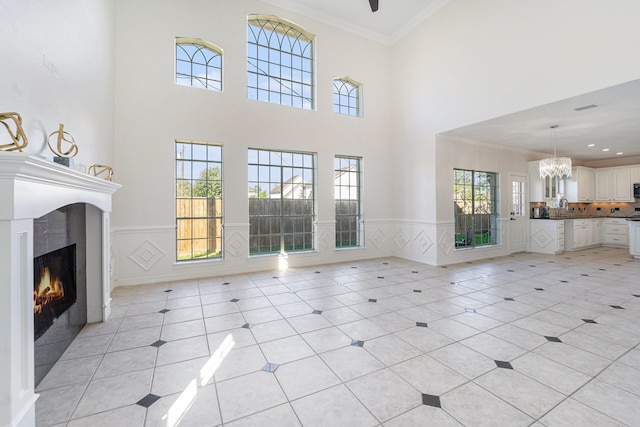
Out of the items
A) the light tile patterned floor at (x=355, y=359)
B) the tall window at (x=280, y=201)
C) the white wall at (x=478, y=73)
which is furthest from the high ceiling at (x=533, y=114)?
the tall window at (x=280, y=201)

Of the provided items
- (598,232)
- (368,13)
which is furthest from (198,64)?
(598,232)

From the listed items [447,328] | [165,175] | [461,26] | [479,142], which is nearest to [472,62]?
[461,26]

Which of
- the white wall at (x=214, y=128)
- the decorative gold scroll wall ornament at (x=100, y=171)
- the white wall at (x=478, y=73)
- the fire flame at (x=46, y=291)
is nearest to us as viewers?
the fire flame at (x=46, y=291)

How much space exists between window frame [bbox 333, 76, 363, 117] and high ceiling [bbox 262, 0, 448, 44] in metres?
1.18

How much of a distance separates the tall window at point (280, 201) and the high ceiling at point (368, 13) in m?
3.24

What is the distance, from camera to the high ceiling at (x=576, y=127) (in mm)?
4137

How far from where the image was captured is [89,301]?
10.5ft

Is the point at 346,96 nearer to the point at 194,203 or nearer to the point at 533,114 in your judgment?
the point at 533,114

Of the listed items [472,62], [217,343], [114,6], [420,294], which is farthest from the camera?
[472,62]

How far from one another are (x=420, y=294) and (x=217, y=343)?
2962 mm

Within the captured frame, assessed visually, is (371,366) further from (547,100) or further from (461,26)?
(461,26)

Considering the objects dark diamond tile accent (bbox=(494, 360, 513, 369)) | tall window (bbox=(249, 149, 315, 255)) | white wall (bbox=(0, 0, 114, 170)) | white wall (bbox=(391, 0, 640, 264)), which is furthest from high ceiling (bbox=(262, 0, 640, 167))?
dark diamond tile accent (bbox=(494, 360, 513, 369))

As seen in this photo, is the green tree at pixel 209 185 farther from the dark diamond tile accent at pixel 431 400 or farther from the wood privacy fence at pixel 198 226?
the dark diamond tile accent at pixel 431 400

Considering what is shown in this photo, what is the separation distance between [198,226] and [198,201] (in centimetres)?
49
